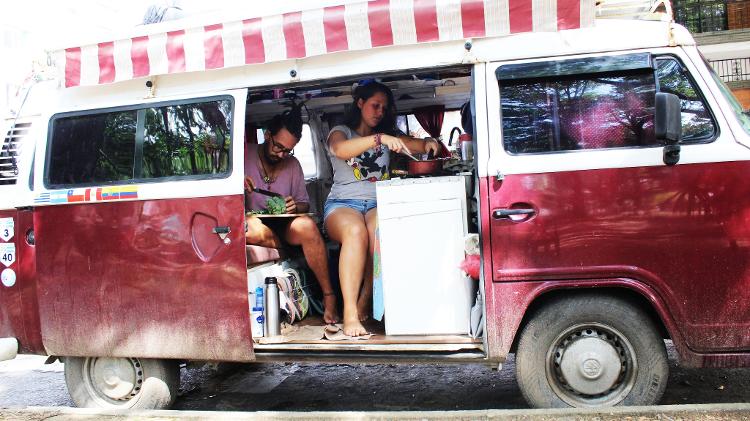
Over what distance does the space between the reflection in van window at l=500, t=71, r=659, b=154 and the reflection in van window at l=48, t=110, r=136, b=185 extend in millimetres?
2602

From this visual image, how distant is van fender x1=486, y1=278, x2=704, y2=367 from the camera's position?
348cm

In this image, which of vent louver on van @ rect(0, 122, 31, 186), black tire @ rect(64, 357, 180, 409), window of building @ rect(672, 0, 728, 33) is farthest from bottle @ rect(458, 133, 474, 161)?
window of building @ rect(672, 0, 728, 33)

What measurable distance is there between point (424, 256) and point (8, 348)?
3059mm

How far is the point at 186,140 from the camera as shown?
13.9 ft

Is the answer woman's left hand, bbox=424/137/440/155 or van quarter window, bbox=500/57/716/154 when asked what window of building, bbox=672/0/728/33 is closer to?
woman's left hand, bbox=424/137/440/155

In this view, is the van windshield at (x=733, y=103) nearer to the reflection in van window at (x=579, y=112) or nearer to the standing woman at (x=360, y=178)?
the reflection in van window at (x=579, y=112)

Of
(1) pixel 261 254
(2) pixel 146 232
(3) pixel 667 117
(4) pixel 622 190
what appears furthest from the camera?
(1) pixel 261 254

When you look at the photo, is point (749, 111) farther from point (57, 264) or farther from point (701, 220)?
point (57, 264)

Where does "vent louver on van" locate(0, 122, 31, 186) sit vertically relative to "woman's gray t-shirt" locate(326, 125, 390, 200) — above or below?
above

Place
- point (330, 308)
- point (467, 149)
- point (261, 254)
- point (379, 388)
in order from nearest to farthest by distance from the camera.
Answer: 1. point (467, 149)
2. point (261, 254)
3. point (330, 308)
4. point (379, 388)

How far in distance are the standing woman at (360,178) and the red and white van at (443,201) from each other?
1.42 ft

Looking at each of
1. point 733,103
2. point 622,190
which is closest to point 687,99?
point 733,103

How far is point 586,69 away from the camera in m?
3.59

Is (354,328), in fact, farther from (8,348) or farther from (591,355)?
(8,348)
